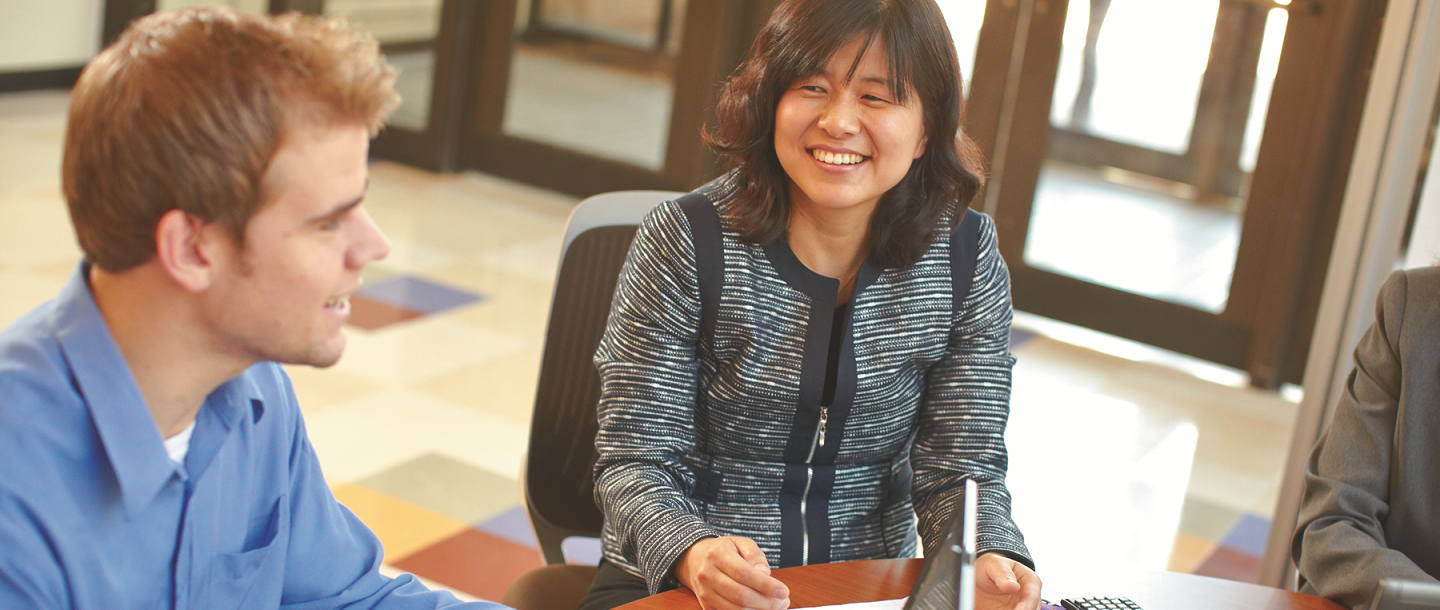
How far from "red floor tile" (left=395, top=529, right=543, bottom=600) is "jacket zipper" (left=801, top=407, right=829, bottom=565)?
1.09m

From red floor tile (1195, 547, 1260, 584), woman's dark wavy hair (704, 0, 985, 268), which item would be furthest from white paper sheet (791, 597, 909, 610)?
red floor tile (1195, 547, 1260, 584)

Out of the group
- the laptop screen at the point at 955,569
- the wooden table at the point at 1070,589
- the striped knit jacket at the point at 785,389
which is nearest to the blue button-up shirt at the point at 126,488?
the wooden table at the point at 1070,589

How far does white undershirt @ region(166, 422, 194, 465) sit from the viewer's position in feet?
3.43

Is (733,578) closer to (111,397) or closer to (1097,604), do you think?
(1097,604)

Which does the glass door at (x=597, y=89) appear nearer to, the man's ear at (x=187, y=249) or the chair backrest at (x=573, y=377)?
the chair backrest at (x=573, y=377)

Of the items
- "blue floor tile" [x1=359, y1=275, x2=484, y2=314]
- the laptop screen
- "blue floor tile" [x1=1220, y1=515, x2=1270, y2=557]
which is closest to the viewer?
the laptop screen

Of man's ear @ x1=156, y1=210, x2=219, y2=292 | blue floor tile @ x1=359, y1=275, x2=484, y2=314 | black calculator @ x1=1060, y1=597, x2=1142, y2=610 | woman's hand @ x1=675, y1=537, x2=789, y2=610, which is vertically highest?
man's ear @ x1=156, y1=210, x2=219, y2=292

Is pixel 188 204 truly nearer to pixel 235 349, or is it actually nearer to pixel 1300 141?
pixel 235 349

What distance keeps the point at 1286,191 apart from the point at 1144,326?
2.11 ft

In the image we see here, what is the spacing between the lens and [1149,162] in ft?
14.6

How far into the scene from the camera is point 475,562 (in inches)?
105

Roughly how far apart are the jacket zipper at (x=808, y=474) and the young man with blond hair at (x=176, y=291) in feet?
2.19

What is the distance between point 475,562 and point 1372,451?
1.77 metres

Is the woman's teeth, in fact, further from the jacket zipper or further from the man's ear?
the man's ear
